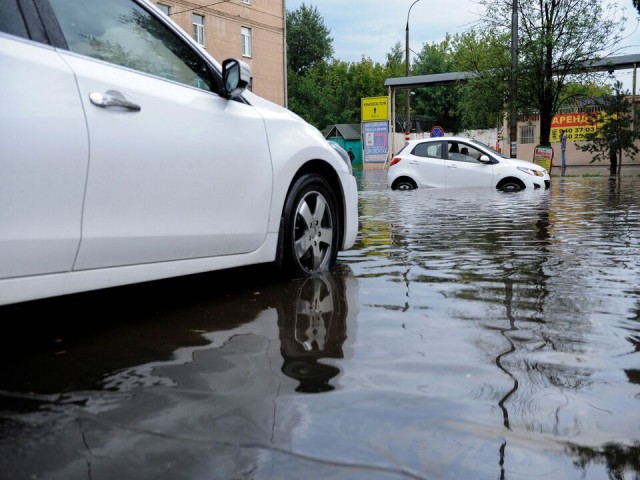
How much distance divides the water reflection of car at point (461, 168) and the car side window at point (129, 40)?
47.5ft

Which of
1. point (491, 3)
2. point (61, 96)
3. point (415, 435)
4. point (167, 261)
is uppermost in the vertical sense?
point (491, 3)

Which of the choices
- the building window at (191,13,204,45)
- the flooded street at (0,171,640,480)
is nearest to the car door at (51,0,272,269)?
the flooded street at (0,171,640,480)

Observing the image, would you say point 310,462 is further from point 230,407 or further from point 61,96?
point 61,96

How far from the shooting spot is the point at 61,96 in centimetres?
295

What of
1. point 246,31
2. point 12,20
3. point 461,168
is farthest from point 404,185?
point 246,31

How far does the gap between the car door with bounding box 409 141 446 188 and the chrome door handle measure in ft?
50.4

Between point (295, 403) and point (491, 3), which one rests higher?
point (491, 3)

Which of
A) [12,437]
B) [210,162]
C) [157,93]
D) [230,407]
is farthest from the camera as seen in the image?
[210,162]

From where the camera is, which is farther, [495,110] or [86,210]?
[495,110]

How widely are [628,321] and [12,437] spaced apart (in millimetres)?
2863

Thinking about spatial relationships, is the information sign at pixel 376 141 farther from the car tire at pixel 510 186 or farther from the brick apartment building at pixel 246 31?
the car tire at pixel 510 186

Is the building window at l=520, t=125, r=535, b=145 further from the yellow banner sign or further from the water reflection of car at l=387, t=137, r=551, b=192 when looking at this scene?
the water reflection of car at l=387, t=137, r=551, b=192

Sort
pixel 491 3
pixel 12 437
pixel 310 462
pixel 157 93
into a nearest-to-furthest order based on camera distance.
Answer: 1. pixel 310 462
2. pixel 12 437
3. pixel 157 93
4. pixel 491 3

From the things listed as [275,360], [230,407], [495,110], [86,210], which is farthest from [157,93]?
[495,110]
